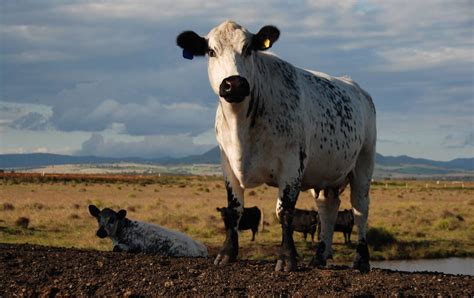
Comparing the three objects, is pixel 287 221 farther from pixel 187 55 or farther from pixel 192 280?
pixel 187 55

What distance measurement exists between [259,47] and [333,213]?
3.56 meters

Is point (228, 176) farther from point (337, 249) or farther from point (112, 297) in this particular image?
point (337, 249)

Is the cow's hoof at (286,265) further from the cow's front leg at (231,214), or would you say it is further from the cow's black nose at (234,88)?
the cow's black nose at (234,88)

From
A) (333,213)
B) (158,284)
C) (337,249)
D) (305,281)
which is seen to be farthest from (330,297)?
(337,249)

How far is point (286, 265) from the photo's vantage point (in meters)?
9.27

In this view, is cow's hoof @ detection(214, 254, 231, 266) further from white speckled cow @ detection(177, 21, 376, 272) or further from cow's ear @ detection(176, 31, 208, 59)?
cow's ear @ detection(176, 31, 208, 59)

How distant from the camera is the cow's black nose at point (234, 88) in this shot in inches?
332

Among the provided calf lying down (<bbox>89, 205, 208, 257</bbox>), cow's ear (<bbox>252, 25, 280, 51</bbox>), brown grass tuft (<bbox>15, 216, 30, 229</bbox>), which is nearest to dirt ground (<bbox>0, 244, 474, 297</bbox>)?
cow's ear (<bbox>252, 25, 280, 51</bbox>)

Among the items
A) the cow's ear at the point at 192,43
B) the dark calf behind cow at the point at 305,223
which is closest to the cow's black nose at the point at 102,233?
the cow's ear at the point at 192,43

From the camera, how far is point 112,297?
834cm

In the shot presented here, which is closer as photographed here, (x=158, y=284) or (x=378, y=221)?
(x=158, y=284)

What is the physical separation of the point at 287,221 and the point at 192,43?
2.35m

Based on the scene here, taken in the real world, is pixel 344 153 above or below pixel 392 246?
above

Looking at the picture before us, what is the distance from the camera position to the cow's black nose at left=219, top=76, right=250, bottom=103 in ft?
27.7
